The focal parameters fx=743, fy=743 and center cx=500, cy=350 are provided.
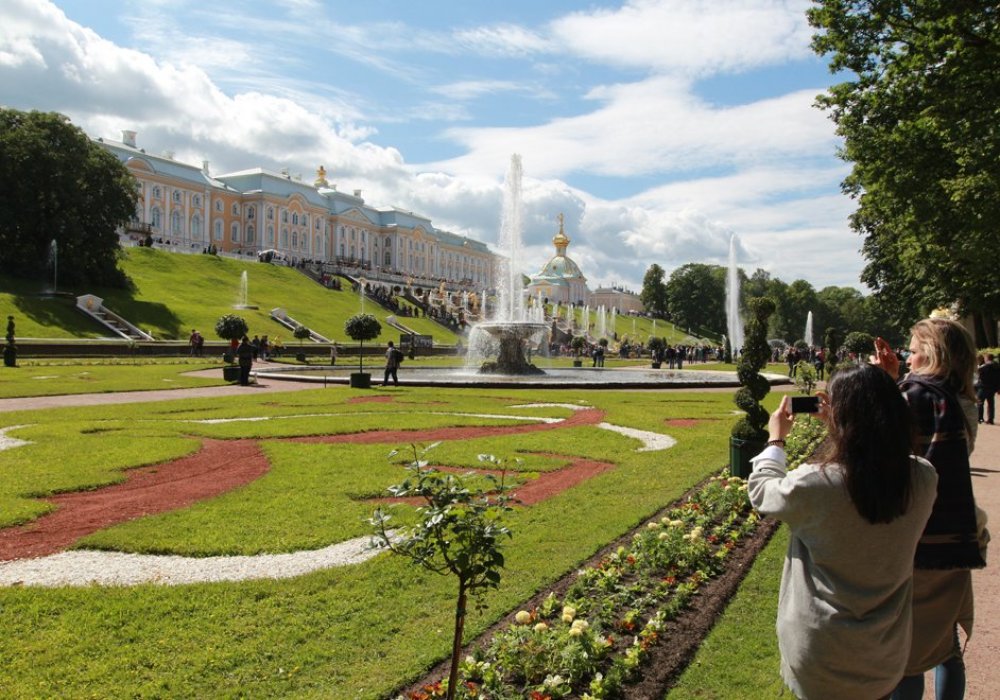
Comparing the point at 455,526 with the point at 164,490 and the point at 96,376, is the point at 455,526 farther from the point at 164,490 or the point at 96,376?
the point at 96,376

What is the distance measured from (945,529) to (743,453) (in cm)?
586

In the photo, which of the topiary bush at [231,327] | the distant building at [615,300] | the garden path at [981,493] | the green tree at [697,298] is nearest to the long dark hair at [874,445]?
the garden path at [981,493]

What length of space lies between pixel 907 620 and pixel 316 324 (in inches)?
2077

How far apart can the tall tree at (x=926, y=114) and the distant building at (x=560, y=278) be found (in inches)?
3927

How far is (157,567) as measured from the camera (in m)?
5.69

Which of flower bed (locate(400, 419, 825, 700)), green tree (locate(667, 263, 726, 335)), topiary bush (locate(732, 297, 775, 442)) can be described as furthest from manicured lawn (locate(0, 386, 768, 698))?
green tree (locate(667, 263, 726, 335))

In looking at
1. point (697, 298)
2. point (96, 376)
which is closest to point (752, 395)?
point (96, 376)

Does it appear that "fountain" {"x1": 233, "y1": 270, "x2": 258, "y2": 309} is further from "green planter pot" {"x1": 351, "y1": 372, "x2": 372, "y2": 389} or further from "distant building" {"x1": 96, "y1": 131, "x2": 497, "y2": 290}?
"green planter pot" {"x1": 351, "y1": 372, "x2": 372, "y2": 389}

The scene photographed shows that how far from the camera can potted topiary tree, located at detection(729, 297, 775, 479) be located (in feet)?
28.3

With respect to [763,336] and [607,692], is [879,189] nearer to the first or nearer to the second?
[763,336]

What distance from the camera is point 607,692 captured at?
3.84 meters

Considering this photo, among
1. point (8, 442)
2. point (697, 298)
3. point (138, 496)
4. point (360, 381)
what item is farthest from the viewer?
point (697, 298)

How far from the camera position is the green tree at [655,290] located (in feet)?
382

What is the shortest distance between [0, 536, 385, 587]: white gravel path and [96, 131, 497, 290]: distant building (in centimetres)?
6728
